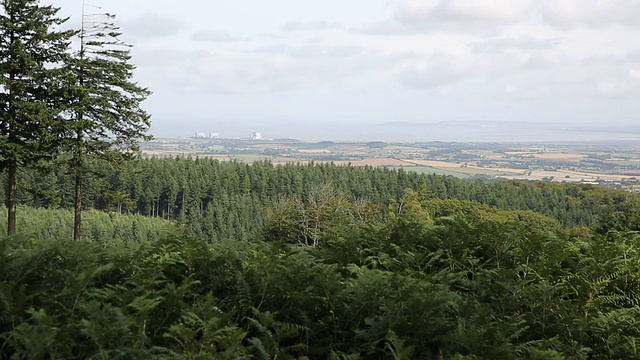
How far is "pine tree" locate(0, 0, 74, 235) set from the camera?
64.8ft

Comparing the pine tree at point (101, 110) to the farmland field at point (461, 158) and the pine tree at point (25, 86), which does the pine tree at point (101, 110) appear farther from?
the farmland field at point (461, 158)

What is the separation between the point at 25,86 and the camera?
2047 cm

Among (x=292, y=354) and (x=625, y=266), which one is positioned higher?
(x=625, y=266)

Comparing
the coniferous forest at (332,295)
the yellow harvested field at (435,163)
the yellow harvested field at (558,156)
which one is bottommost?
the yellow harvested field at (435,163)

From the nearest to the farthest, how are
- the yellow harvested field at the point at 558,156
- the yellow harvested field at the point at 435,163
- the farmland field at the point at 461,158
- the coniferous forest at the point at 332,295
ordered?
the coniferous forest at the point at 332,295 → the farmland field at the point at 461,158 → the yellow harvested field at the point at 435,163 → the yellow harvested field at the point at 558,156

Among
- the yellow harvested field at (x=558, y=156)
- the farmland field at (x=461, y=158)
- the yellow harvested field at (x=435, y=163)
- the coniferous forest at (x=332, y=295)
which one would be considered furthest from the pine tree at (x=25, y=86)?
the yellow harvested field at (x=558, y=156)

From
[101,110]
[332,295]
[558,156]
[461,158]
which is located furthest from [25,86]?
[558,156]

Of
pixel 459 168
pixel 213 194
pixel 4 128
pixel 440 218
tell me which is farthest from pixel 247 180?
pixel 440 218

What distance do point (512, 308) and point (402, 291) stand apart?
115cm

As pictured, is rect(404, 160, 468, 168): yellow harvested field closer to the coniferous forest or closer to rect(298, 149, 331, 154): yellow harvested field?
rect(298, 149, 331, 154): yellow harvested field

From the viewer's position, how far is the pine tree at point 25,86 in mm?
19750

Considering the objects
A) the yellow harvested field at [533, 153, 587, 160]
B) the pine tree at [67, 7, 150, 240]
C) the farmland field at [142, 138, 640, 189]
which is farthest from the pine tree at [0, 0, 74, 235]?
the yellow harvested field at [533, 153, 587, 160]

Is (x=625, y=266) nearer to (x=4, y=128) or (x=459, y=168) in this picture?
(x=4, y=128)

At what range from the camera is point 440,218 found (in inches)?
284
